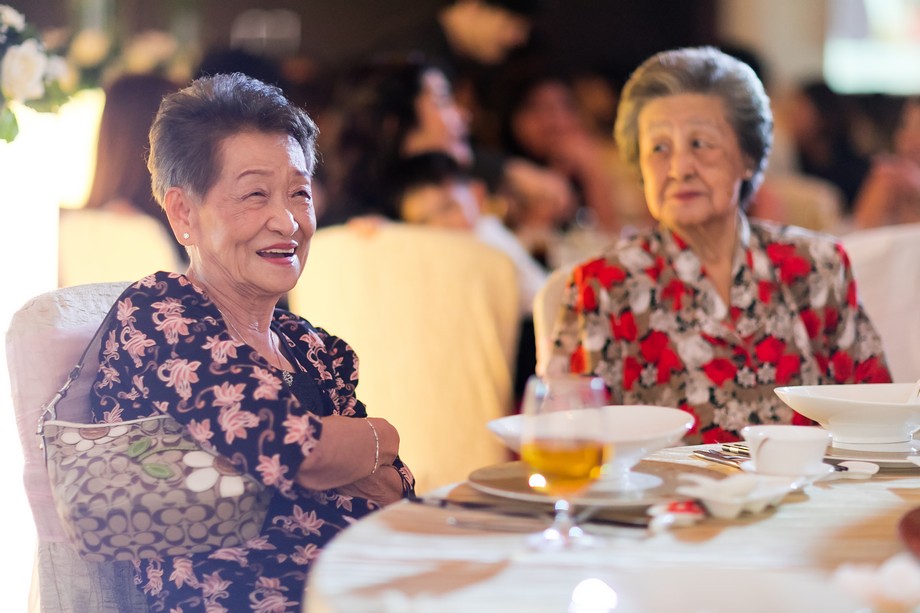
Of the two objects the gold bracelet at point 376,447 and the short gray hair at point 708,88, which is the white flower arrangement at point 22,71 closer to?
the gold bracelet at point 376,447

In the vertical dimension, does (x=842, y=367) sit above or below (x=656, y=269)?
below

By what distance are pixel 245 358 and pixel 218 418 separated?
0.09 meters

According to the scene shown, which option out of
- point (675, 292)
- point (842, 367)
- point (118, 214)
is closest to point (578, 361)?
point (675, 292)

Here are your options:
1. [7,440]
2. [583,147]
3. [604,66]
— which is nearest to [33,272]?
[7,440]

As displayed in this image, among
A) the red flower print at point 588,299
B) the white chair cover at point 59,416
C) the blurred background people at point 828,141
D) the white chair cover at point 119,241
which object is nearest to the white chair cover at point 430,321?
the white chair cover at point 119,241

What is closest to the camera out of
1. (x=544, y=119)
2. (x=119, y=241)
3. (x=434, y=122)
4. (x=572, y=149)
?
(x=119, y=241)

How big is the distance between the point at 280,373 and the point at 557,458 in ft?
1.84

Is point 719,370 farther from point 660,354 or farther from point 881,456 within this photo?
point 881,456

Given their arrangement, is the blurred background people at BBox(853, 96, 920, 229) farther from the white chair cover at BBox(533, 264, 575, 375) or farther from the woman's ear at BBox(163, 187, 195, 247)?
the woman's ear at BBox(163, 187, 195, 247)

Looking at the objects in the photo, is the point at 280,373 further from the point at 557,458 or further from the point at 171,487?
the point at 557,458

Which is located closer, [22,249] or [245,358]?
[245,358]

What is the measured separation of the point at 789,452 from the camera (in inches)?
50.8

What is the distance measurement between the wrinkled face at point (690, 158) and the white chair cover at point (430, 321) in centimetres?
63

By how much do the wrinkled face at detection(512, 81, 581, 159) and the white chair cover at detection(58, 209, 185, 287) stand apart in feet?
12.1
